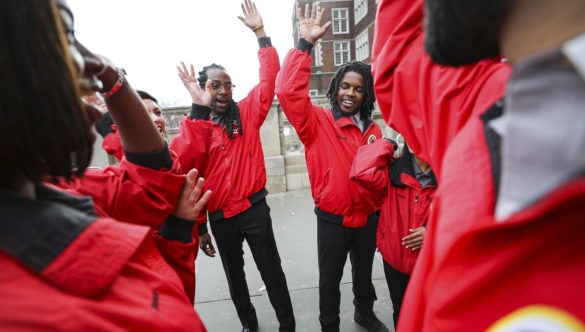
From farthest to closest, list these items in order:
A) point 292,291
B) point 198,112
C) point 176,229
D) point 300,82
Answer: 1. point 292,291
2. point 300,82
3. point 198,112
4. point 176,229

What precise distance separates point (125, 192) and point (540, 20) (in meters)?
1.24

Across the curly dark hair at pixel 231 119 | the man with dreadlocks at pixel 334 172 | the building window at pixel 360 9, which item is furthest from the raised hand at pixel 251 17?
the building window at pixel 360 9

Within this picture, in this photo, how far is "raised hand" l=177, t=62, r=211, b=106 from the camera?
2.02 meters

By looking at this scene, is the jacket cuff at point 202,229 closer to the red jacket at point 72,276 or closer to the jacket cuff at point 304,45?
the jacket cuff at point 304,45

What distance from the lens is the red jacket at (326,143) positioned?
87.4 inches

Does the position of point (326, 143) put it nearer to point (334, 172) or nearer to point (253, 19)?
point (334, 172)

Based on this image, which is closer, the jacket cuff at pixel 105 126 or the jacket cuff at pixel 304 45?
the jacket cuff at pixel 105 126

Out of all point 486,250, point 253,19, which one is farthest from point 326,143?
point 486,250

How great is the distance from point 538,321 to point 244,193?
222cm

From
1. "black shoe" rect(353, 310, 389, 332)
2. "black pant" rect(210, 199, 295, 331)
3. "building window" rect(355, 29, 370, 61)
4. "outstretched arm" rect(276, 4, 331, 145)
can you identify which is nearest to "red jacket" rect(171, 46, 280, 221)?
"black pant" rect(210, 199, 295, 331)

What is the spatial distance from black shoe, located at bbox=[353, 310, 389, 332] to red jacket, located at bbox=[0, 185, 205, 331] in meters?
2.15

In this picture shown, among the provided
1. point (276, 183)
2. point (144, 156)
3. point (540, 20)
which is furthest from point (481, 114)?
point (276, 183)

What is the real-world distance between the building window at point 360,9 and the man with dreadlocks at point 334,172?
20.9m

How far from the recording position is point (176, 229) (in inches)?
48.2
